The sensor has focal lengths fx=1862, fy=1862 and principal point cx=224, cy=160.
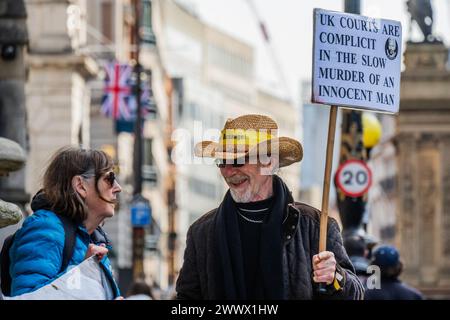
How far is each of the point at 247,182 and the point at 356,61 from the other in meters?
0.83

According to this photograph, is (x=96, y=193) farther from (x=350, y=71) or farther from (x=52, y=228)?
(x=350, y=71)

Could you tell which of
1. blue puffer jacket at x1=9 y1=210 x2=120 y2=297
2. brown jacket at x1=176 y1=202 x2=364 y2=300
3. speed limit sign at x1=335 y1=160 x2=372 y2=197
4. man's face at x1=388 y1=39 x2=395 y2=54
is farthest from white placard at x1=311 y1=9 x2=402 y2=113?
speed limit sign at x1=335 y1=160 x2=372 y2=197

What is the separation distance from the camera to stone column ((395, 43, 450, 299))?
41.6 metres

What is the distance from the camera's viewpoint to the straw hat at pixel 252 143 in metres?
8.37

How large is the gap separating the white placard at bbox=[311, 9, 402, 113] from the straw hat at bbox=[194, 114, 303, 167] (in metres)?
0.24

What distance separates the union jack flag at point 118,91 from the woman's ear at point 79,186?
38.9m

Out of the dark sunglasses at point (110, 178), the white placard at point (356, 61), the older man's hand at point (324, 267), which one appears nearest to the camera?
the older man's hand at point (324, 267)

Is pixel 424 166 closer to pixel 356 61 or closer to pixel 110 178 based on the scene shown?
pixel 356 61

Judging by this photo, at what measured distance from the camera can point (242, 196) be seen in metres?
8.34

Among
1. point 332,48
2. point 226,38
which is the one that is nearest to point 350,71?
point 332,48

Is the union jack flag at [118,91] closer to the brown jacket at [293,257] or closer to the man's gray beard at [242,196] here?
the brown jacket at [293,257]

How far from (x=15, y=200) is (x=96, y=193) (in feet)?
39.2

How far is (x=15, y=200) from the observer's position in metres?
20.0

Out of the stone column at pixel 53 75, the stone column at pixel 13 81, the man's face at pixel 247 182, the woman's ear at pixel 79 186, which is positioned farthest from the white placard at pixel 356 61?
the stone column at pixel 53 75
